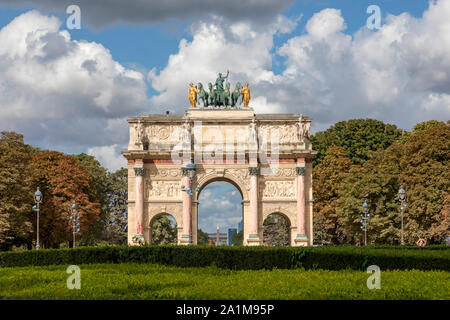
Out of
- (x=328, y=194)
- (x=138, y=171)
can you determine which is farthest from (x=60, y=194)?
(x=328, y=194)

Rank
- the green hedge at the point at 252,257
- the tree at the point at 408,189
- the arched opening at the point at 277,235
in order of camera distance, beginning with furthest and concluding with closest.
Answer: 1. the arched opening at the point at 277,235
2. the tree at the point at 408,189
3. the green hedge at the point at 252,257

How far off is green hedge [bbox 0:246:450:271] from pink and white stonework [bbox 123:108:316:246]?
80.3 feet

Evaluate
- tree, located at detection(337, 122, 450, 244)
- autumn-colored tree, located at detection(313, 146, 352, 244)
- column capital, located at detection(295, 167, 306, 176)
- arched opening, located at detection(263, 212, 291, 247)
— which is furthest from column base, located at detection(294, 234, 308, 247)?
arched opening, located at detection(263, 212, 291, 247)

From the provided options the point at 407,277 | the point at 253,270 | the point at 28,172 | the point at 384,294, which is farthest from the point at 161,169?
the point at 384,294

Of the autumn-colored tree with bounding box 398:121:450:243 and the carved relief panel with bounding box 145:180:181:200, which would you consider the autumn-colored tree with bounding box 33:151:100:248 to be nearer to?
the carved relief panel with bounding box 145:180:181:200

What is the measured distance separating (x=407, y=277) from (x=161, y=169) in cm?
3778

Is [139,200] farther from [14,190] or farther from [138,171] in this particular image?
[14,190]

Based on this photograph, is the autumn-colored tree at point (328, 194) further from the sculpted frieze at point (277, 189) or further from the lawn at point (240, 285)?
the lawn at point (240, 285)

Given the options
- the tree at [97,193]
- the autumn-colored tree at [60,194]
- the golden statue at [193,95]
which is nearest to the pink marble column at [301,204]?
the golden statue at [193,95]

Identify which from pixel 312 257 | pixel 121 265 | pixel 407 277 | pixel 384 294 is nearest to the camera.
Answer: pixel 384 294

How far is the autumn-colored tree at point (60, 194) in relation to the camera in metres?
56.8

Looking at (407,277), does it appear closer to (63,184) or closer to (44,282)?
(44,282)
